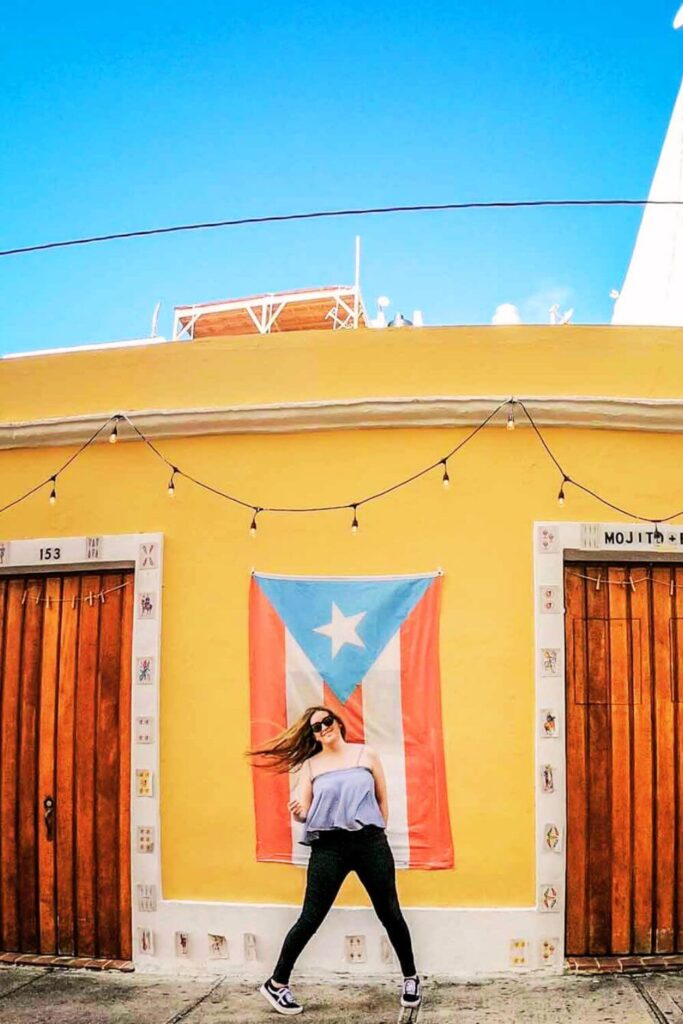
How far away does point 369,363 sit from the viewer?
5.16m

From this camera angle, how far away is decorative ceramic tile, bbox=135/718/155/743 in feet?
16.3

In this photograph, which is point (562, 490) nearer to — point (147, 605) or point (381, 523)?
point (381, 523)

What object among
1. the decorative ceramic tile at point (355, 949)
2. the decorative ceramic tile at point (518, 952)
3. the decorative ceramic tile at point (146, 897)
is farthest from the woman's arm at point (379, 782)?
the decorative ceramic tile at point (146, 897)

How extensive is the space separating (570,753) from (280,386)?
2737mm

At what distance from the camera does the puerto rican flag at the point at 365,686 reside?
15.5ft

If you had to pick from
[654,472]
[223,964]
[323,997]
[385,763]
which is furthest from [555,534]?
[223,964]

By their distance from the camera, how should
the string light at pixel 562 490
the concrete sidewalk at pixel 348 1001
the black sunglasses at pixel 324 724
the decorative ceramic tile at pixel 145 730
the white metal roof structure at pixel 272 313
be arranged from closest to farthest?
the concrete sidewalk at pixel 348 1001
the black sunglasses at pixel 324 724
the string light at pixel 562 490
the decorative ceramic tile at pixel 145 730
the white metal roof structure at pixel 272 313

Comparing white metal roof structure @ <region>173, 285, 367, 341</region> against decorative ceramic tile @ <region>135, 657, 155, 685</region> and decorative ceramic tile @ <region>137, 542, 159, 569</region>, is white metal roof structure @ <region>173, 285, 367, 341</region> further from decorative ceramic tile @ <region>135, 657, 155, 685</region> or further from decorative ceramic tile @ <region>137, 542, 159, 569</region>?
decorative ceramic tile @ <region>135, 657, 155, 685</region>

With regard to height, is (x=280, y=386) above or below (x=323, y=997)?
above

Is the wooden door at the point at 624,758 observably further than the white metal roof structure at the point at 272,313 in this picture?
No

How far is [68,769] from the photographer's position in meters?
5.15

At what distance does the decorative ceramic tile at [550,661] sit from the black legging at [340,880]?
1.32m

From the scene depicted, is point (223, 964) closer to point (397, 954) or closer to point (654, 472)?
point (397, 954)

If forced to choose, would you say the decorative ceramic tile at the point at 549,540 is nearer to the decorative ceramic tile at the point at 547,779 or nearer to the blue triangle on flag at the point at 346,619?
the blue triangle on flag at the point at 346,619
